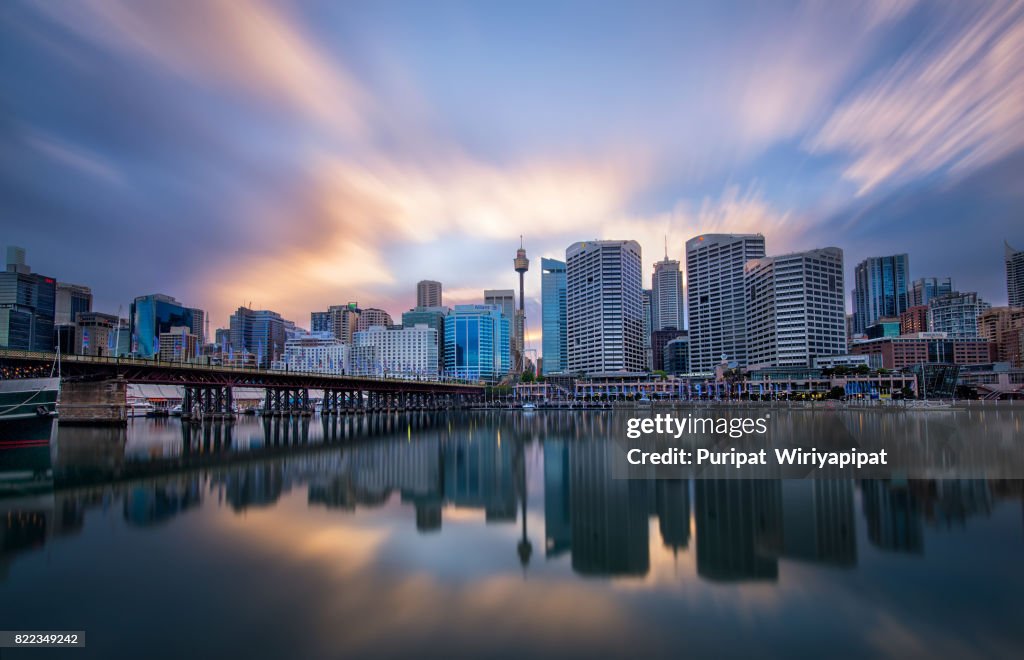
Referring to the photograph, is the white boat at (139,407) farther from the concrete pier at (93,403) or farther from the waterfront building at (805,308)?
the waterfront building at (805,308)

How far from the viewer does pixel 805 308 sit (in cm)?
→ 16662

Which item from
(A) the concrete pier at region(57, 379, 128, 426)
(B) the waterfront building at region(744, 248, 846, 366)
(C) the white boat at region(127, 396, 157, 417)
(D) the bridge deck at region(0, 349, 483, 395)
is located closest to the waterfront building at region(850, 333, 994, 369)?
(B) the waterfront building at region(744, 248, 846, 366)

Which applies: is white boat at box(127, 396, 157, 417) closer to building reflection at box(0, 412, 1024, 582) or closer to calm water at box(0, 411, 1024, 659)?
building reflection at box(0, 412, 1024, 582)

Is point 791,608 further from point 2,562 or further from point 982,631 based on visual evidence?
point 2,562

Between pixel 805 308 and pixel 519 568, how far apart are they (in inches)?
7065

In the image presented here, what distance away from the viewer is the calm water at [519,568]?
39.4 feet

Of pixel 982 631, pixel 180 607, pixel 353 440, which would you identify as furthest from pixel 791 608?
pixel 353 440

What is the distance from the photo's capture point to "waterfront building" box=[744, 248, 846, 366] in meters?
166

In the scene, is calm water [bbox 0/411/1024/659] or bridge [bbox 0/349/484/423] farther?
bridge [bbox 0/349/484/423]

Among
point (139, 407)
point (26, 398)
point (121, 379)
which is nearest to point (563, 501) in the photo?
point (26, 398)

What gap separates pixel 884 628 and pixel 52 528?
97.0 ft

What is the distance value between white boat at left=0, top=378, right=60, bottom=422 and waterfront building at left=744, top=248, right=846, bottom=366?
594 feet

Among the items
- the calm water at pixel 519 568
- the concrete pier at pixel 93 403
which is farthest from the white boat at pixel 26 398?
the concrete pier at pixel 93 403

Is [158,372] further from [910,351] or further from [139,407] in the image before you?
[910,351]
